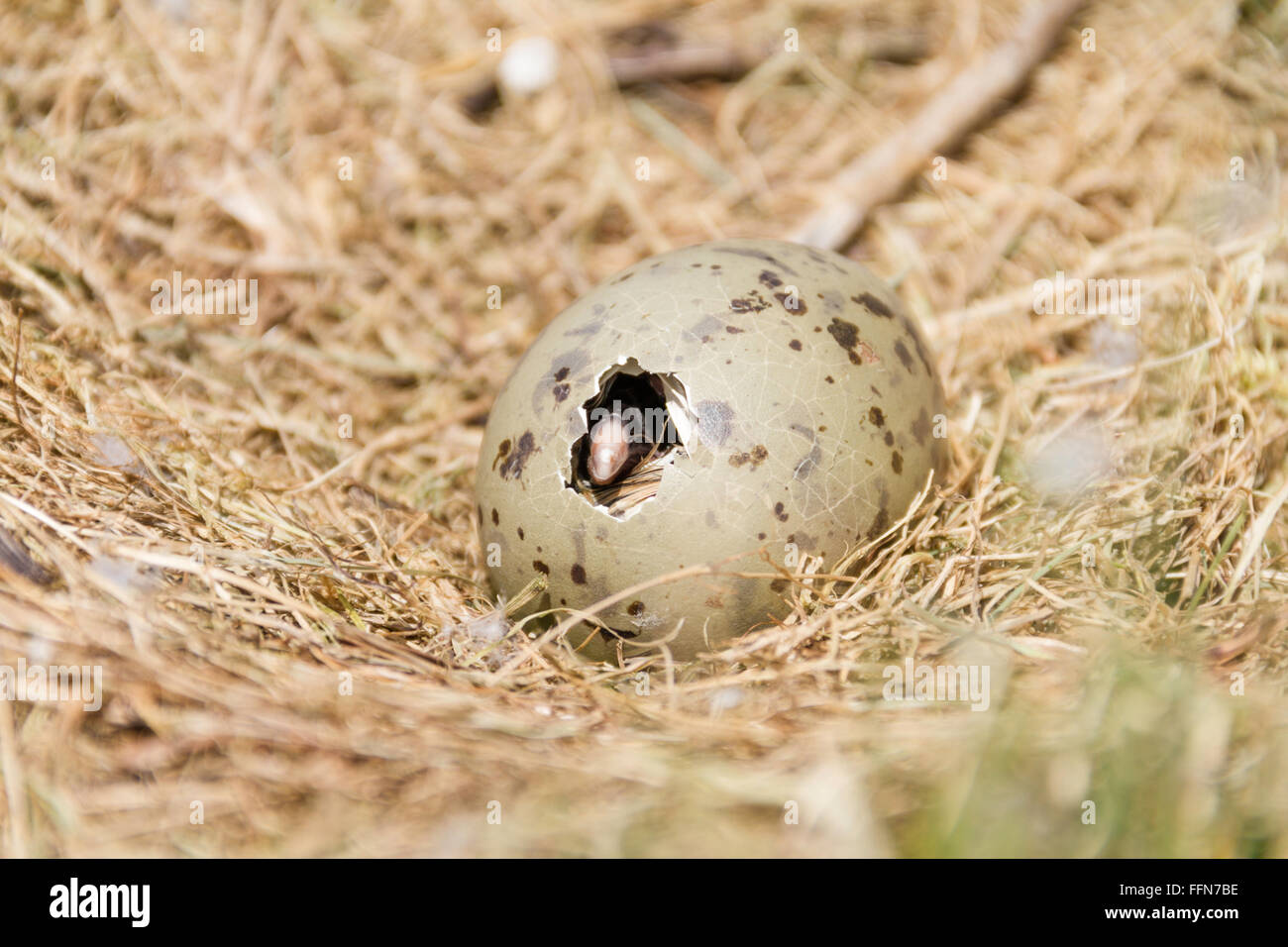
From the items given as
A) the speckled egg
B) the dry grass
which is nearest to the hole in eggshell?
the speckled egg

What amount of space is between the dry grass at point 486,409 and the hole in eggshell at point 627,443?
1.12 ft

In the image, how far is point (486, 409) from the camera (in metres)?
2.86

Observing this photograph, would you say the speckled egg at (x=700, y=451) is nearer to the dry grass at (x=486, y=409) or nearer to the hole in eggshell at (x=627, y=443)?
the hole in eggshell at (x=627, y=443)

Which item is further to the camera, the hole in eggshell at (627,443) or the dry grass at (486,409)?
the hole in eggshell at (627,443)

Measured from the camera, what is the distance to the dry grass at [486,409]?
159cm

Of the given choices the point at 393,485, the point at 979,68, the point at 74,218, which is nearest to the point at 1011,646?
the point at 393,485

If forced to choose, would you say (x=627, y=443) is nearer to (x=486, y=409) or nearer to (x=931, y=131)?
(x=486, y=409)

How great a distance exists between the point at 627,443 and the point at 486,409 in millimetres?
938

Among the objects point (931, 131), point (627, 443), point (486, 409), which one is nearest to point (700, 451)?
point (627, 443)

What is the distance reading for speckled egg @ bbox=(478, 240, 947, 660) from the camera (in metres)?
1.96

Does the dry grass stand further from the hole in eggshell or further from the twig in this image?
the hole in eggshell

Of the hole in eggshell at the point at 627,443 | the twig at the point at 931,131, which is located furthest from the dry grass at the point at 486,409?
the hole in eggshell at the point at 627,443

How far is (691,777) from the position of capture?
62.9 inches

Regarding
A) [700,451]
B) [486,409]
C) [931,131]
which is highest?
[931,131]
